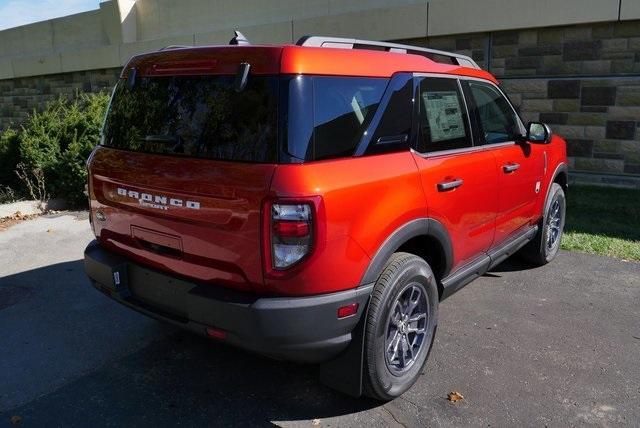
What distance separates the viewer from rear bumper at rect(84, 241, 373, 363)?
8.14 ft

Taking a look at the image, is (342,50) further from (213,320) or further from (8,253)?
(8,253)

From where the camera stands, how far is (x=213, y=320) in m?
2.63

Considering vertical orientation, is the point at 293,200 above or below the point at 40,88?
below

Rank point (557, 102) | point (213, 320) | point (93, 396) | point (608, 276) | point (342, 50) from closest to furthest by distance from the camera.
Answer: point (213, 320) < point (342, 50) < point (93, 396) < point (608, 276) < point (557, 102)

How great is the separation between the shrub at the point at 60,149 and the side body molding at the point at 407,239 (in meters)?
6.18

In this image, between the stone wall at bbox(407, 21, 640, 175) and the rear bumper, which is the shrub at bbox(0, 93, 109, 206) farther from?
the stone wall at bbox(407, 21, 640, 175)

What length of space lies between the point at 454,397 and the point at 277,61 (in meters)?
2.10

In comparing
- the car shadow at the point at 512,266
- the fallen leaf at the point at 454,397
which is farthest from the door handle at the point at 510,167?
the fallen leaf at the point at 454,397

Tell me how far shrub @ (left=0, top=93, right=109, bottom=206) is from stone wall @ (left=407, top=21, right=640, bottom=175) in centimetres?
616

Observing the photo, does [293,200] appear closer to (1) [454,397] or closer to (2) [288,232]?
(2) [288,232]

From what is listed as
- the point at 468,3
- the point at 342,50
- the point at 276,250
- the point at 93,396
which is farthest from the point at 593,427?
the point at 468,3

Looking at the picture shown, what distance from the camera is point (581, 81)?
26.0ft

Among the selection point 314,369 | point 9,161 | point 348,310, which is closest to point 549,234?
point 314,369

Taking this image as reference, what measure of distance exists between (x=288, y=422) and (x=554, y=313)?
2.47m
